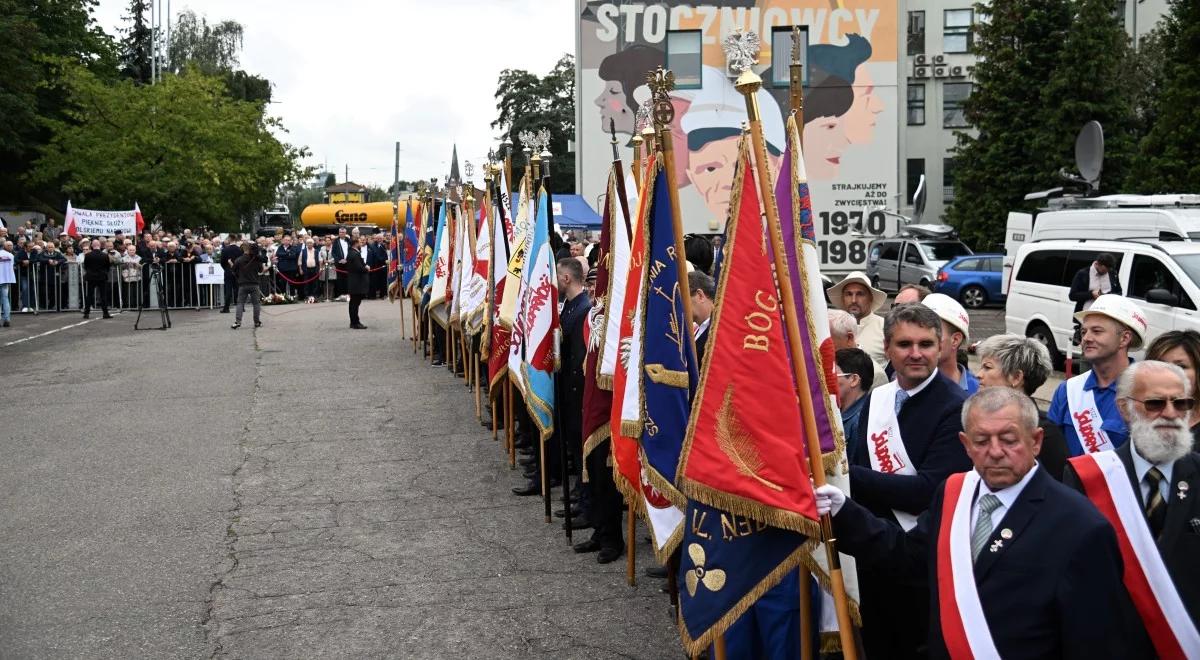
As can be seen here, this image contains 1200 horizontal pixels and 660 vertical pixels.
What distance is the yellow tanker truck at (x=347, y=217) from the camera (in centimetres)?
5506

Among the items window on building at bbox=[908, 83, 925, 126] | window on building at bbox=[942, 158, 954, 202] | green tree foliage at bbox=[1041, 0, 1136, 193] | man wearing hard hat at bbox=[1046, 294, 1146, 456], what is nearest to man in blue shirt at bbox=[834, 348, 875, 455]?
man wearing hard hat at bbox=[1046, 294, 1146, 456]

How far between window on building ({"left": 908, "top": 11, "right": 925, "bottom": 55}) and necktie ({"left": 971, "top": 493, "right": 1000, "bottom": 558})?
5276 centimetres

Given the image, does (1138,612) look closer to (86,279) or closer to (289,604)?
(289,604)

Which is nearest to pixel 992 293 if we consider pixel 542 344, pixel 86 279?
pixel 86 279

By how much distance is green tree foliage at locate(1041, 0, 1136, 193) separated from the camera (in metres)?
39.1

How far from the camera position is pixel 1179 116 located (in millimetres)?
31062

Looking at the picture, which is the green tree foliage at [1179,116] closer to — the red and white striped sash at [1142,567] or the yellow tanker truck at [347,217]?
the red and white striped sash at [1142,567]

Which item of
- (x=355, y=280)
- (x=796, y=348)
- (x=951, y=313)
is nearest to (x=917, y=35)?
(x=355, y=280)

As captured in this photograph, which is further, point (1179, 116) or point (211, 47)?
point (211, 47)

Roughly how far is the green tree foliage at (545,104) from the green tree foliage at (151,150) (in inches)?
995

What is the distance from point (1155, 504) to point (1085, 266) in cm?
1406

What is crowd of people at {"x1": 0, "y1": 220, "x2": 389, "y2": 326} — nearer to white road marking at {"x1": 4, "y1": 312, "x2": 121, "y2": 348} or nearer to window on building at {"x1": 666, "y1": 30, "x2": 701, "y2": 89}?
white road marking at {"x1": 4, "y1": 312, "x2": 121, "y2": 348}

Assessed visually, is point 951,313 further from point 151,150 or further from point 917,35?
point 917,35

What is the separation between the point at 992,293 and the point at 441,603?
88.0 feet
